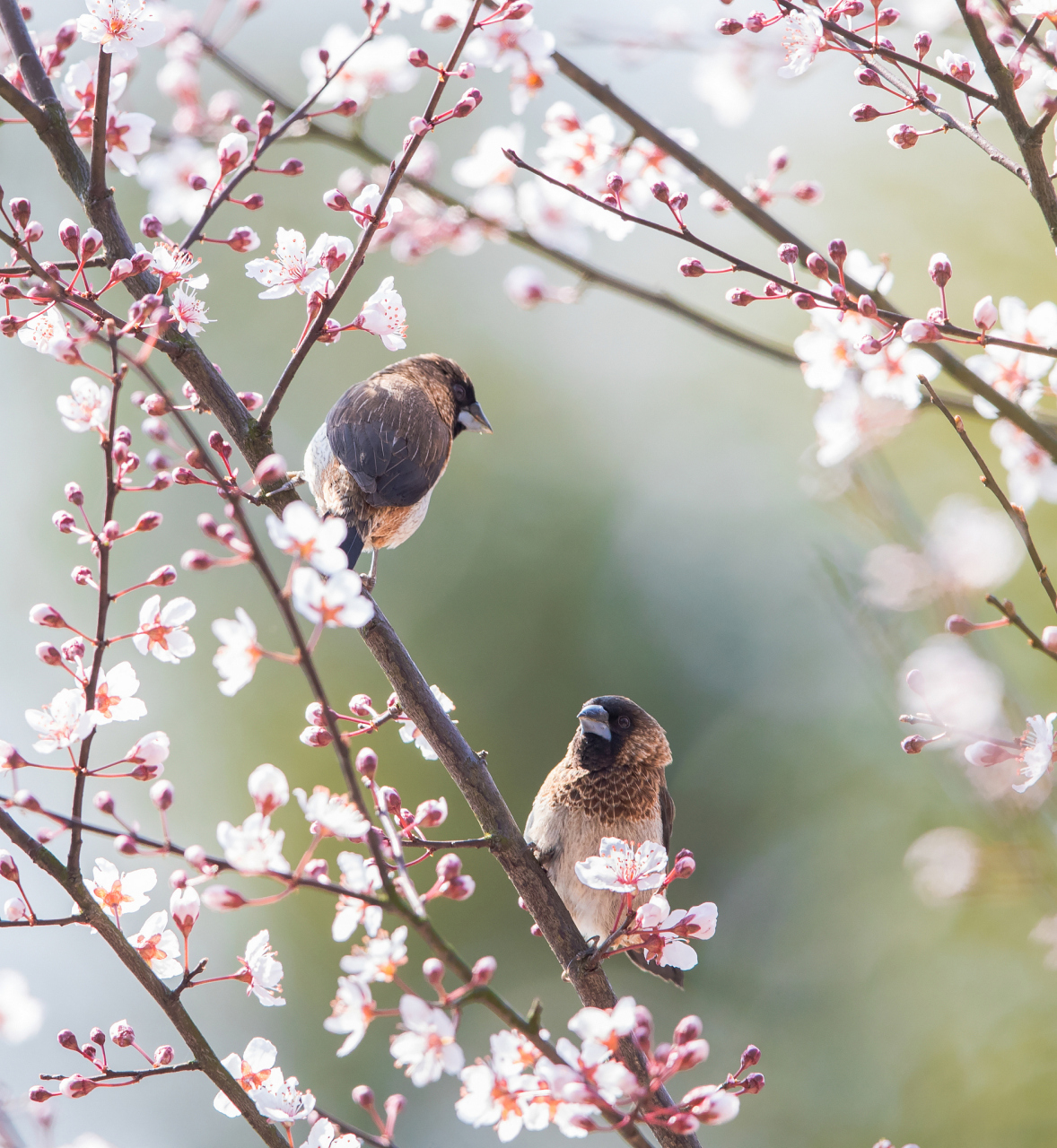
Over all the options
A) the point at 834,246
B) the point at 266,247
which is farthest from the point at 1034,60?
the point at 266,247

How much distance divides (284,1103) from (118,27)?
1.54 metres

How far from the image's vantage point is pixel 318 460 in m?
3.08

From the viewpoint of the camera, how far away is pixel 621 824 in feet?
10.5

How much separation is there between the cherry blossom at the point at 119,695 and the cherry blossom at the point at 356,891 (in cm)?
41

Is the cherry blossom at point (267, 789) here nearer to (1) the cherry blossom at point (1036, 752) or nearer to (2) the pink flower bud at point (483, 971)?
(2) the pink flower bud at point (483, 971)

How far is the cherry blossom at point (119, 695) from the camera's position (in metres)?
1.46

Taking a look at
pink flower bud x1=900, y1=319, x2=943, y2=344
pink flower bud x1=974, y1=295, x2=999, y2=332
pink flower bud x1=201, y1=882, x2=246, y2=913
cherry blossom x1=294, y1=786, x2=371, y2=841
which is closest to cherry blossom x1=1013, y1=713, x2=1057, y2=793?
pink flower bud x1=900, y1=319, x2=943, y2=344

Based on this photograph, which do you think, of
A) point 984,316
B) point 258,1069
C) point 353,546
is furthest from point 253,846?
point 353,546

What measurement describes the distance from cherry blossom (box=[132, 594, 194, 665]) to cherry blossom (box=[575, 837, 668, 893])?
0.63 metres

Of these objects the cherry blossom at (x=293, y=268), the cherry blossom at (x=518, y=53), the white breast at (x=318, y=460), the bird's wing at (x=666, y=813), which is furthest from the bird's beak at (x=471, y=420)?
the cherry blossom at (x=293, y=268)

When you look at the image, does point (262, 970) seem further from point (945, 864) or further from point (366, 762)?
point (945, 864)

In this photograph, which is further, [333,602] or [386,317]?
[386,317]

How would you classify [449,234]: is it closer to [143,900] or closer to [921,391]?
[921,391]

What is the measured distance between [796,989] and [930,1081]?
3.45 ft
